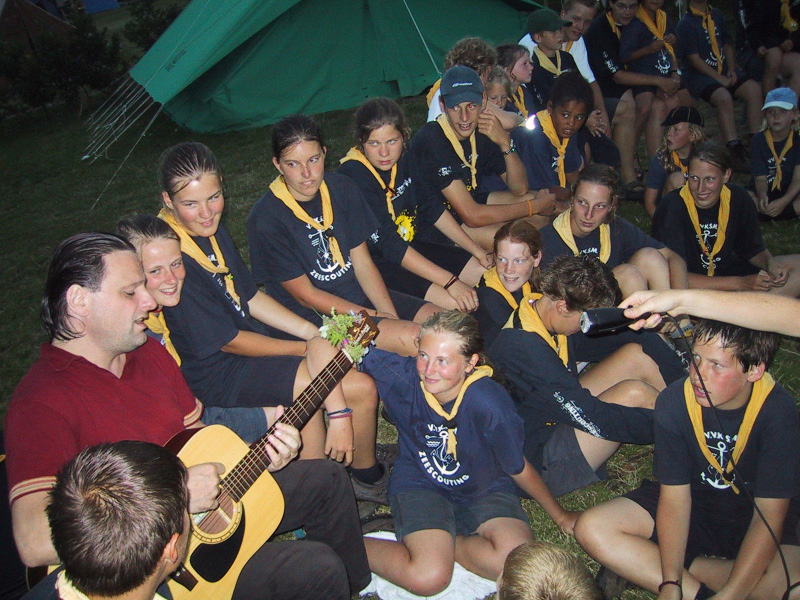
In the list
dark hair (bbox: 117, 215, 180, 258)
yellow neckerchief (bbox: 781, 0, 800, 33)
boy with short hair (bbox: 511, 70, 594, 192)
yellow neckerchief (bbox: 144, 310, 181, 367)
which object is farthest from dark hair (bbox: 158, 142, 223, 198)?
yellow neckerchief (bbox: 781, 0, 800, 33)

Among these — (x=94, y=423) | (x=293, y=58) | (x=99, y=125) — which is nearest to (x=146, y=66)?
(x=293, y=58)

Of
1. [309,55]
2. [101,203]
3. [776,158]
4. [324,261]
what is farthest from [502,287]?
[309,55]

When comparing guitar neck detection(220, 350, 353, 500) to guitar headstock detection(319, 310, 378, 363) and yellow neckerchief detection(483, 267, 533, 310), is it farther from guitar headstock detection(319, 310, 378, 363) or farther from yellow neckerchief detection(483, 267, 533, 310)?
yellow neckerchief detection(483, 267, 533, 310)

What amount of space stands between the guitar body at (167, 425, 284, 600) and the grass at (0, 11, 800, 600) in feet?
4.24

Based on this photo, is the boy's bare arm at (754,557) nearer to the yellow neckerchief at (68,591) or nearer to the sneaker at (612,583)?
the sneaker at (612,583)

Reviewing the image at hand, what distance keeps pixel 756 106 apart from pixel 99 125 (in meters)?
11.3

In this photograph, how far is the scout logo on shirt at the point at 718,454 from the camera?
251cm

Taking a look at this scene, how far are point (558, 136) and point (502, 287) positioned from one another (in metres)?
1.90

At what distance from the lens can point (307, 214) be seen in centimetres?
365

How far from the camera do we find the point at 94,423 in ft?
7.52

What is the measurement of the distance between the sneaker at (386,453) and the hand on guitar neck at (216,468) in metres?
0.89

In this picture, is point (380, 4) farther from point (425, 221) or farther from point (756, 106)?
point (425, 221)

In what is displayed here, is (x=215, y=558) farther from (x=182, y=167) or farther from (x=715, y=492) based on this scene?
(x=715, y=492)

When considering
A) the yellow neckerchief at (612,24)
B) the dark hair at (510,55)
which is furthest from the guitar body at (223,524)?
the yellow neckerchief at (612,24)
